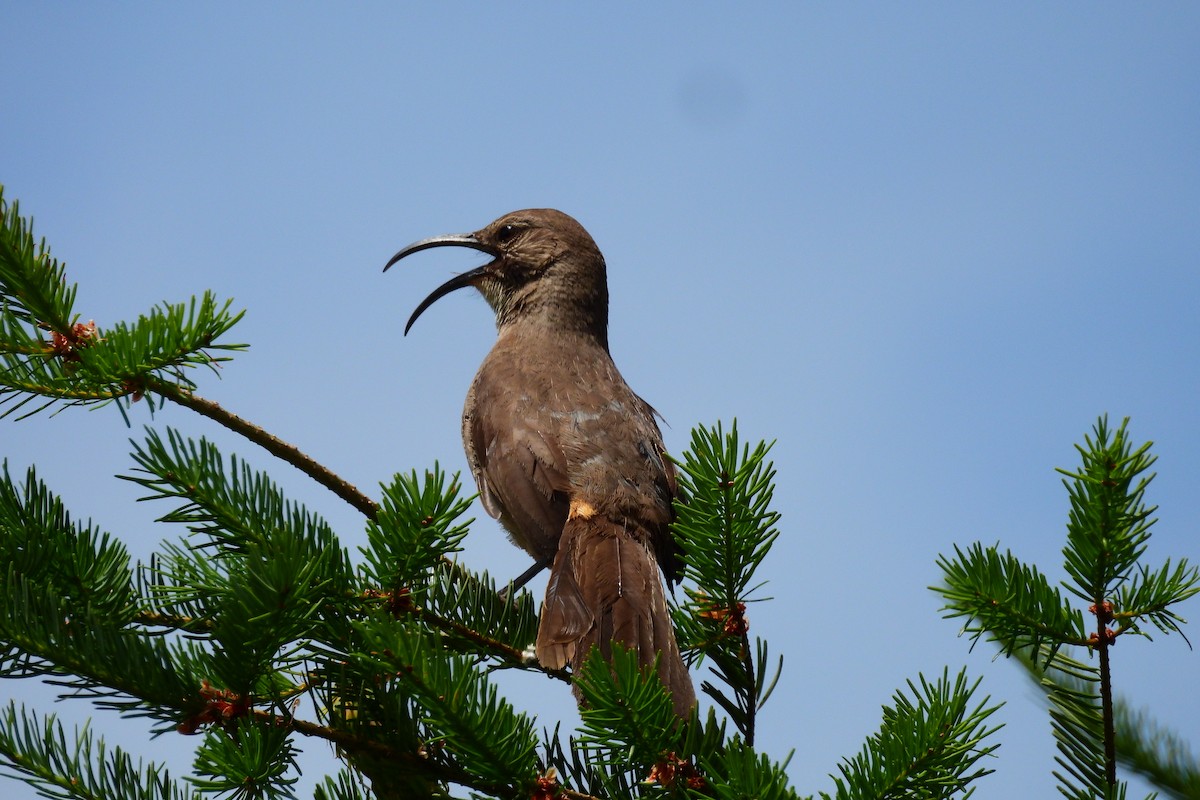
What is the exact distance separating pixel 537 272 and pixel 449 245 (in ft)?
2.04

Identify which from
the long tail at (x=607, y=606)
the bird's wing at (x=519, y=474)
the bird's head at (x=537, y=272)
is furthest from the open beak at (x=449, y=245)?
the long tail at (x=607, y=606)

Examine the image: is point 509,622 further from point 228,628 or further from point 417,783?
point 228,628

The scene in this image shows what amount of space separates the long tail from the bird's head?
7.30ft

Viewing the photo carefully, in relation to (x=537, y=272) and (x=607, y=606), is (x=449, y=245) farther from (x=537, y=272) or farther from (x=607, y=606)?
(x=607, y=606)

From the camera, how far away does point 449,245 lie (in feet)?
20.1

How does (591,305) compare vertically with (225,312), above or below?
above

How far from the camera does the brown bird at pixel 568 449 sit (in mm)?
2994

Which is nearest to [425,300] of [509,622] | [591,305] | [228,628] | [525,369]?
[591,305]

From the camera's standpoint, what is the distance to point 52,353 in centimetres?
235

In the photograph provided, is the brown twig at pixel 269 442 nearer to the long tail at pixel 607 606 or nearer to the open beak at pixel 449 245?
the long tail at pixel 607 606

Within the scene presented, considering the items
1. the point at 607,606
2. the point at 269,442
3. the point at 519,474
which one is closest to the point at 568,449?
the point at 519,474

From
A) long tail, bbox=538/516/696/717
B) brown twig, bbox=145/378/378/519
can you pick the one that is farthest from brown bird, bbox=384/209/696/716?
brown twig, bbox=145/378/378/519

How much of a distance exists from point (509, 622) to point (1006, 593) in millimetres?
1328

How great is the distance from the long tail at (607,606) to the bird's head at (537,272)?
2.23 metres
